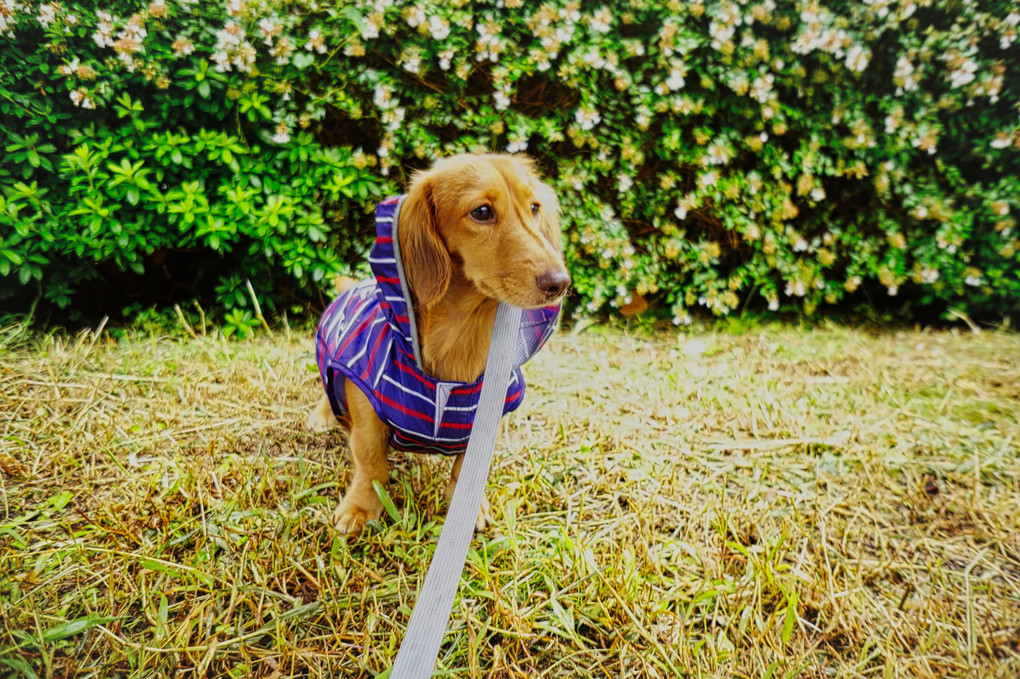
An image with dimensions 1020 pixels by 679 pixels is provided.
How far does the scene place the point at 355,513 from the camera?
5.20 feet

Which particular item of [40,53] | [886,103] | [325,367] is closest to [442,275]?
[325,367]

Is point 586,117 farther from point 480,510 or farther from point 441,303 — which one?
point 480,510

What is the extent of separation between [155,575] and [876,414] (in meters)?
2.84

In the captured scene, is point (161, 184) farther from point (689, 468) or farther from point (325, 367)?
point (689, 468)

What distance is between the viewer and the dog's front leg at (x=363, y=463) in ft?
5.02

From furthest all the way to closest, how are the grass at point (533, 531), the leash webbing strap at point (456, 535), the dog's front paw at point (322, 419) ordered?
the dog's front paw at point (322, 419), the grass at point (533, 531), the leash webbing strap at point (456, 535)

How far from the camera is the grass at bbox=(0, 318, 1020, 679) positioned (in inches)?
48.8

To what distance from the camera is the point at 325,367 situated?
1.66 metres

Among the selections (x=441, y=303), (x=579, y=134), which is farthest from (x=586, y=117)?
(x=441, y=303)

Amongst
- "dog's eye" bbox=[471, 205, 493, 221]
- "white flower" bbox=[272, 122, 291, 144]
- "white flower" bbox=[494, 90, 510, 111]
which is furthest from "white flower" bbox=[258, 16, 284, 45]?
"dog's eye" bbox=[471, 205, 493, 221]

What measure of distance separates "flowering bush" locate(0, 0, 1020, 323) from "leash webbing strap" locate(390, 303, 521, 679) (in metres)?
1.97

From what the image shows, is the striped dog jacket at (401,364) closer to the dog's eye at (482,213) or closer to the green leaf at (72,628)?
the dog's eye at (482,213)

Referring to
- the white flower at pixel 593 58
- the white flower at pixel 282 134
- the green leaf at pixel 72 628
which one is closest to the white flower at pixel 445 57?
the white flower at pixel 593 58

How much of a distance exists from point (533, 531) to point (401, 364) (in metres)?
0.68
